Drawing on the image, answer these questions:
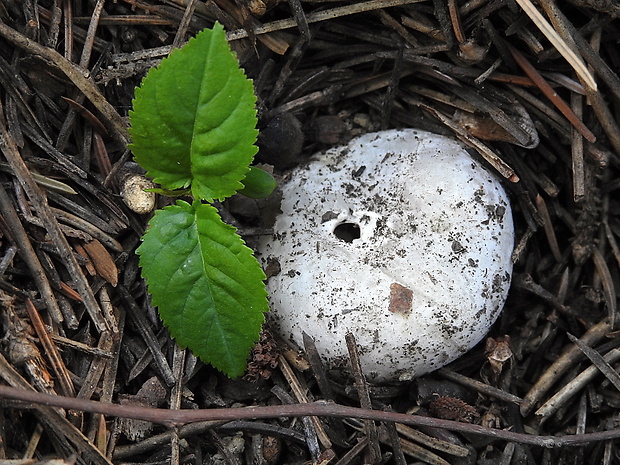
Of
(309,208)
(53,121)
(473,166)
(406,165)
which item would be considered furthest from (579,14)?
(53,121)

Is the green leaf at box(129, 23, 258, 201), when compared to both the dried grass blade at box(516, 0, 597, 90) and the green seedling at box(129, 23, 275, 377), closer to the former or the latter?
the green seedling at box(129, 23, 275, 377)

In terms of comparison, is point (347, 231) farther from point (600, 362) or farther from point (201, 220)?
point (600, 362)

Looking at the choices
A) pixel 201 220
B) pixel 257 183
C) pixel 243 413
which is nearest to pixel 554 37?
pixel 257 183

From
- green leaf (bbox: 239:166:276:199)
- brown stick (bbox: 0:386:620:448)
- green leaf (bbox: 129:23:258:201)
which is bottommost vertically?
brown stick (bbox: 0:386:620:448)

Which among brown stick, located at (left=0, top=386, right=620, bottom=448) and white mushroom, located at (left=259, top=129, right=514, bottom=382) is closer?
brown stick, located at (left=0, top=386, right=620, bottom=448)

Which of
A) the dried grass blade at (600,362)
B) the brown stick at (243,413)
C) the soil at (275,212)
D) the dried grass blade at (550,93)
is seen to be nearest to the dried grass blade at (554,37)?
the soil at (275,212)

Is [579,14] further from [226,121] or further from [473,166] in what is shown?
[226,121]

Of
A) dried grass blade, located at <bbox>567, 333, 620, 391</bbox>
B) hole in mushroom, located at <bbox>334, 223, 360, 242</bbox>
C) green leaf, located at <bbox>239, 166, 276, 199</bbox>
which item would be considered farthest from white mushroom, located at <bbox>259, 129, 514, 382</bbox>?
dried grass blade, located at <bbox>567, 333, 620, 391</bbox>
